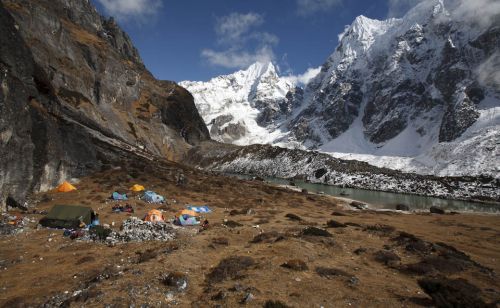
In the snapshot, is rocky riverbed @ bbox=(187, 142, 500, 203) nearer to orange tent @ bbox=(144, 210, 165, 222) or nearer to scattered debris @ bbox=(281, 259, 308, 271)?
scattered debris @ bbox=(281, 259, 308, 271)

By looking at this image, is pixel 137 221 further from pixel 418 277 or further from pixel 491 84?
pixel 491 84

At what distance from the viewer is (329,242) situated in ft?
85.9

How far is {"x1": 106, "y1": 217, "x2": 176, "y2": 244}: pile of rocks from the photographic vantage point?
2578 centimetres

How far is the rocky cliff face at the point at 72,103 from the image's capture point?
34.2 m

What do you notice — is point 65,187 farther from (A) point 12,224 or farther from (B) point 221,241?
(B) point 221,241

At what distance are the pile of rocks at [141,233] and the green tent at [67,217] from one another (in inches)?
152

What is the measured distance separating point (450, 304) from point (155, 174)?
5342 centimetres

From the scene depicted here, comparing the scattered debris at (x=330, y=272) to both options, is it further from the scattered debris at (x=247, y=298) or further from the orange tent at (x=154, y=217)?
the orange tent at (x=154, y=217)

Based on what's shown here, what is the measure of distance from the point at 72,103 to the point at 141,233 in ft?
237

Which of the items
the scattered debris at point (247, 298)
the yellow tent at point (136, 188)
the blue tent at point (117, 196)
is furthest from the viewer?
the yellow tent at point (136, 188)

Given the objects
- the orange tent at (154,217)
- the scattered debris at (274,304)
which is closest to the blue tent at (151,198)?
the orange tent at (154,217)

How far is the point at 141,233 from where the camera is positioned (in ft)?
87.0

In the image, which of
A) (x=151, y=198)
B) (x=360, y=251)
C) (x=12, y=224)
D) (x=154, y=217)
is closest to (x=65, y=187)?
(x=151, y=198)

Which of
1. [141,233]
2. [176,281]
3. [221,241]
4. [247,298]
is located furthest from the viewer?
[141,233]
